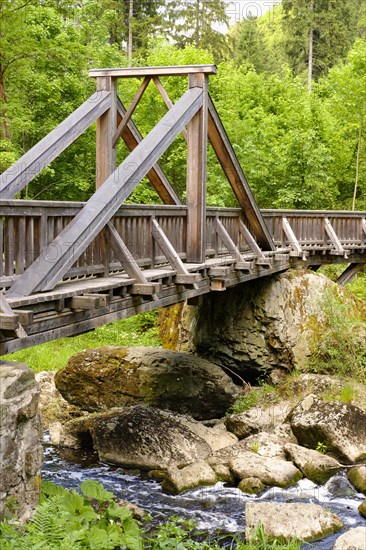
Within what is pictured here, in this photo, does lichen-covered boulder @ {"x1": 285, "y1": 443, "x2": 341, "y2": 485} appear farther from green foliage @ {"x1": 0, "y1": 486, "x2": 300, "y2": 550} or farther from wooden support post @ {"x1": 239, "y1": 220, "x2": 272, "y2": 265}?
wooden support post @ {"x1": 239, "y1": 220, "x2": 272, "y2": 265}

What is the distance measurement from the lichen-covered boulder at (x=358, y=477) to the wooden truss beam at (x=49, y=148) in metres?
6.80

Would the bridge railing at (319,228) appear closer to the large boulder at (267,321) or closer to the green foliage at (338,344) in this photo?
the large boulder at (267,321)

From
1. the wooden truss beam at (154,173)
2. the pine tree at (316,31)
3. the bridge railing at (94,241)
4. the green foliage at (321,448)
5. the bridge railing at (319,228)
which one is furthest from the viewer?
the pine tree at (316,31)

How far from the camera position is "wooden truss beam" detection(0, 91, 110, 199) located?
8308 millimetres

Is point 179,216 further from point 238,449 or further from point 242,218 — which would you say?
point 238,449

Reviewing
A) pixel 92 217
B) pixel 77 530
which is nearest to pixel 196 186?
pixel 92 217

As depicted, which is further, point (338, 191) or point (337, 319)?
point (338, 191)

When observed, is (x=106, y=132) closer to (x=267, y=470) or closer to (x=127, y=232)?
(x=127, y=232)

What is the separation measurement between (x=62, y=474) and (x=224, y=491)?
8.97 ft

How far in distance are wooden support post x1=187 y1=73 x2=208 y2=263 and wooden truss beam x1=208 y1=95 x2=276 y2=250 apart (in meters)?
0.40

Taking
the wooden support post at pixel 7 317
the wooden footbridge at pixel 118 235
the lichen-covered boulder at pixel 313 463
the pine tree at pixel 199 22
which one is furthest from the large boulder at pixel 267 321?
the pine tree at pixel 199 22

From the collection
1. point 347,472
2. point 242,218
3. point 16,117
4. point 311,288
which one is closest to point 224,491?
point 347,472

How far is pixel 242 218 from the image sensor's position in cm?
1334

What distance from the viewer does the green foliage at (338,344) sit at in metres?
14.0
